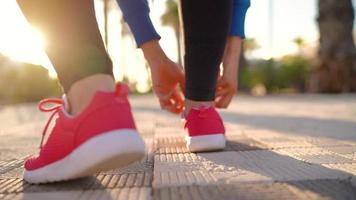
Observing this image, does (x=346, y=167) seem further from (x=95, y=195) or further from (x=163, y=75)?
(x=163, y=75)

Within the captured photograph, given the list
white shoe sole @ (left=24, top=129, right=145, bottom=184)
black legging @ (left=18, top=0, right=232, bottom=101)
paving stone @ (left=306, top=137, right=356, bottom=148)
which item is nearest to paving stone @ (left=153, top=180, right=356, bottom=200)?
white shoe sole @ (left=24, top=129, right=145, bottom=184)

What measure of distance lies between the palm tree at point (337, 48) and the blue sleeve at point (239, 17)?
8.28 meters

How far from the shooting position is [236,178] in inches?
43.1

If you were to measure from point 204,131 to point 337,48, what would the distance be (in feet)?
29.1

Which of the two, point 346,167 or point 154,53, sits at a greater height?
point 154,53

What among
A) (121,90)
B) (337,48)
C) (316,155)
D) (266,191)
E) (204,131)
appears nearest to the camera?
(266,191)

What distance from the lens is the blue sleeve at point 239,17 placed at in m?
1.81

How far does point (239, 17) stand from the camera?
1818mm

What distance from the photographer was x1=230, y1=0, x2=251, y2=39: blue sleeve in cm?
181

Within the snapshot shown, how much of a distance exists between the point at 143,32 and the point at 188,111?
1.05 ft

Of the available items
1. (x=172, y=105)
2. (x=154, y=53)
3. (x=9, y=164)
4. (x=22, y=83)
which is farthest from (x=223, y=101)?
(x=22, y=83)

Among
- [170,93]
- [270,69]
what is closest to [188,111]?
[170,93]

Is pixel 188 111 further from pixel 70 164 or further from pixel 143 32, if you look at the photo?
pixel 70 164

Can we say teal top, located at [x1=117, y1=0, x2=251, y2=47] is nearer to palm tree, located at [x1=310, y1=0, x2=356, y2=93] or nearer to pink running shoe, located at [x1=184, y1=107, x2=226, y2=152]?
pink running shoe, located at [x1=184, y1=107, x2=226, y2=152]
